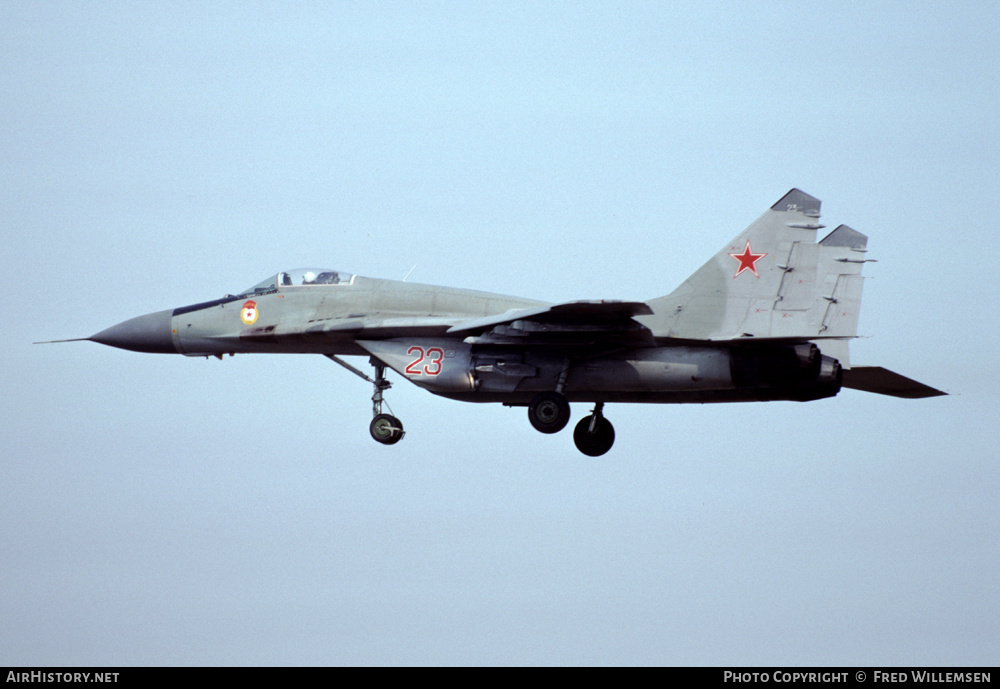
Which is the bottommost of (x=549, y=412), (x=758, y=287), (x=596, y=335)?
(x=549, y=412)

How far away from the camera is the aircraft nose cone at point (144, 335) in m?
24.7

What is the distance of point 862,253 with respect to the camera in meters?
24.9

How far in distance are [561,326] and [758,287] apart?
10.5 ft

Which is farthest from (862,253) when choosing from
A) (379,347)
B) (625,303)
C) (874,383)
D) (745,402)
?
(379,347)

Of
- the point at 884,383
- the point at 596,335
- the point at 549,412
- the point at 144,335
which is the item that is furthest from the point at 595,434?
the point at 144,335

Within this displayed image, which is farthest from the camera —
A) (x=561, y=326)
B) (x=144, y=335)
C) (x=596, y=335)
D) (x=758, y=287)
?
(x=144, y=335)

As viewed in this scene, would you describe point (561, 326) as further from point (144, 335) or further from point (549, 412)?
point (144, 335)

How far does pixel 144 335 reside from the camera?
24.8 meters

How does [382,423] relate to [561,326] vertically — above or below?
below

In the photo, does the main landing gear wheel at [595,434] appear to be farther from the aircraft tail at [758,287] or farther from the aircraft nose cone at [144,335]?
the aircraft nose cone at [144,335]

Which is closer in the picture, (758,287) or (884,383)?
(758,287)

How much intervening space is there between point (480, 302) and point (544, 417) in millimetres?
2258

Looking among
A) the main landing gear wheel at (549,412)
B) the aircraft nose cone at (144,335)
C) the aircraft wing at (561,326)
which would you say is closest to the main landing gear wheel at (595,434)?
the main landing gear wheel at (549,412)

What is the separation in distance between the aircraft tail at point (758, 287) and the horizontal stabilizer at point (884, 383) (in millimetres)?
415
